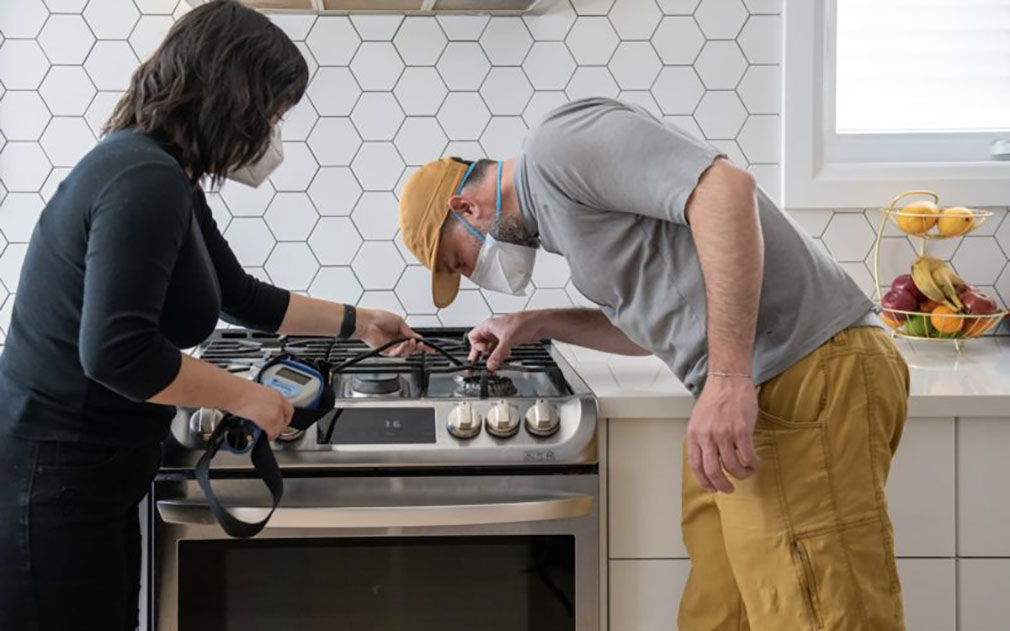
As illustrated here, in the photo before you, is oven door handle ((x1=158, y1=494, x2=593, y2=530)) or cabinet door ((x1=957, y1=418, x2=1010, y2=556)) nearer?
oven door handle ((x1=158, y1=494, x2=593, y2=530))

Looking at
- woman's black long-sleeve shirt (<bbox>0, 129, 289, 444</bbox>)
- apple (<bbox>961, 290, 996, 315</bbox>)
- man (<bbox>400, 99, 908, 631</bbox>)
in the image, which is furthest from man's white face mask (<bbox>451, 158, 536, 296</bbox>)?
apple (<bbox>961, 290, 996, 315</bbox>)

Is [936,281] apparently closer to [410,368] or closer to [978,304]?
[978,304]

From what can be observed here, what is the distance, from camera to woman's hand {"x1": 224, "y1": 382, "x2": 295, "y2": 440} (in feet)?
4.52

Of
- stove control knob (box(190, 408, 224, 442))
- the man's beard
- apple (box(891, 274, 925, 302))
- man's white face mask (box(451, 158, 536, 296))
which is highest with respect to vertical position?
the man's beard

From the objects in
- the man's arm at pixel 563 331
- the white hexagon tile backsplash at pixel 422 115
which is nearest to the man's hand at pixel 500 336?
the man's arm at pixel 563 331

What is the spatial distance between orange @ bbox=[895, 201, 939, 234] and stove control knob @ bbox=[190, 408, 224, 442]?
1.41 meters

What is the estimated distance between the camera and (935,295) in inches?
85.4

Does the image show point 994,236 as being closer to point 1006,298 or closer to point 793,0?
point 1006,298

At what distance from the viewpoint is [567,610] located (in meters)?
1.71

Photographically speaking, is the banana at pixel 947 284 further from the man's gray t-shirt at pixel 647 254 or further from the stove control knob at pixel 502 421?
the stove control knob at pixel 502 421

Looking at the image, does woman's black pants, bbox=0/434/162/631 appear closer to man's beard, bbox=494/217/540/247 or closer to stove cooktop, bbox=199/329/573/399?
stove cooktop, bbox=199/329/573/399

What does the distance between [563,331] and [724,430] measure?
55 centimetres

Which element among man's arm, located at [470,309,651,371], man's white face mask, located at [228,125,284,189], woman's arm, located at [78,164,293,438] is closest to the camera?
woman's arm, located at [78,164,293,438]

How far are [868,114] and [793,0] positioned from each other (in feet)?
1.05
